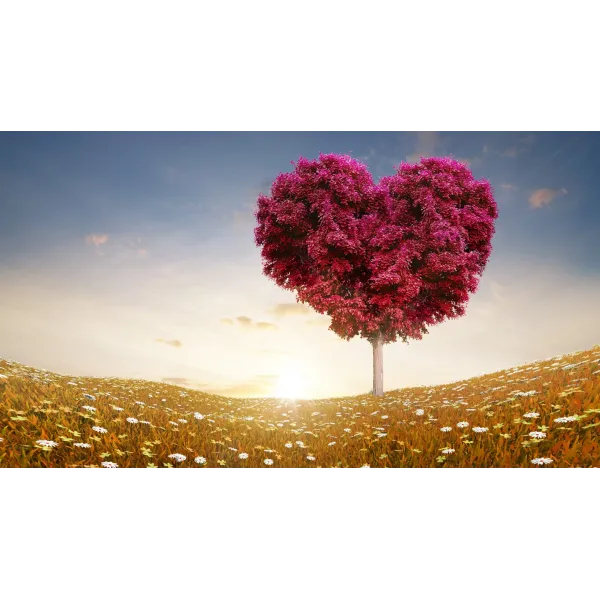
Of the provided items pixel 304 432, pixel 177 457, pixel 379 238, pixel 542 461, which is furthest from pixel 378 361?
pixel 177 457

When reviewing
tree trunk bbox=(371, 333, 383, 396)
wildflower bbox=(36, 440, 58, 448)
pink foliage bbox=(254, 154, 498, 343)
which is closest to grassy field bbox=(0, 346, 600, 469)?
wildflower bbox=(36, 440, 58, 448)

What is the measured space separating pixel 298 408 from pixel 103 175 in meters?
6.47

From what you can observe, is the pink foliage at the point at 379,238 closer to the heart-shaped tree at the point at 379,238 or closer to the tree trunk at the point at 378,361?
the heart-shaped tree at the point at 379,238

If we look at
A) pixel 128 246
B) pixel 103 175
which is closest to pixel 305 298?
pixel 128 246

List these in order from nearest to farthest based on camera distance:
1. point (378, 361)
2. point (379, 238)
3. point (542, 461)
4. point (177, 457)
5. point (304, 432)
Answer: point (542, 461) → point (177, 457) → point (304, 432) → point (379, 238) → point (378, 361)

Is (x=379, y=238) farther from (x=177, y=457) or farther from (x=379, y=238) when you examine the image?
(x=177, y=457)

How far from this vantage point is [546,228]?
8469 millimetres

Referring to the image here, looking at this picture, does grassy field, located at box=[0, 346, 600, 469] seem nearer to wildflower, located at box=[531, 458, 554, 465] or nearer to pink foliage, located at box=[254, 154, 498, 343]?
wildflower, located at box=[531, 458, 554, 465]

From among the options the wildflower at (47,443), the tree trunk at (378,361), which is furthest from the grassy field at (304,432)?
the tree trunk at (378,361)

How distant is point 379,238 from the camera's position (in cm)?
1077

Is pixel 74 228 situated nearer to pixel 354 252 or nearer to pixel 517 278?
pixel 354 252

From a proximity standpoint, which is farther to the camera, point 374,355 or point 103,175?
point 374,355

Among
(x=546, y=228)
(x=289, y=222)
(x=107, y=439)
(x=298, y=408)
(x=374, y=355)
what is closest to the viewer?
(x=107, y=439)
